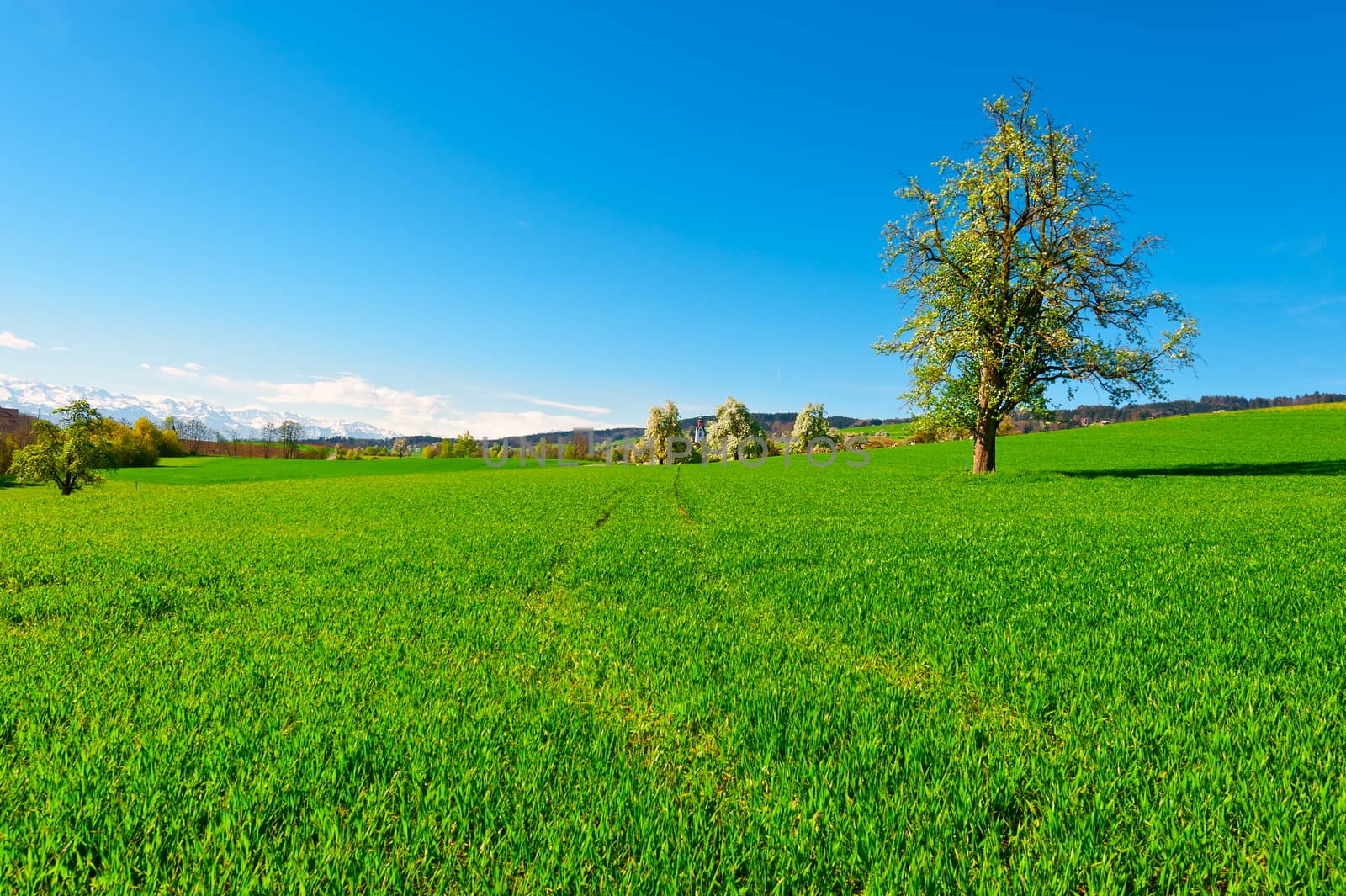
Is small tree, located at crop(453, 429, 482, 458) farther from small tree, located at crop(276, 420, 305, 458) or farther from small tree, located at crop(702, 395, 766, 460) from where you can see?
small tree, located at crop(702, 395, 766, 460)

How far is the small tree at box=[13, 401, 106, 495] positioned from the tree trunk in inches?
2196

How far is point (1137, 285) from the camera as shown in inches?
1010

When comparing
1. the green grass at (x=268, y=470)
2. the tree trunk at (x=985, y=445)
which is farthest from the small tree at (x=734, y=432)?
the tree trunk at (x=985, y=445)

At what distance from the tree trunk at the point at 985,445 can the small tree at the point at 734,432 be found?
6316cm

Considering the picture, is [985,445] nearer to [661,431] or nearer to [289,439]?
[661,431]

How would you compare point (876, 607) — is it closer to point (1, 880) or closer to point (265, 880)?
point (265, 880)

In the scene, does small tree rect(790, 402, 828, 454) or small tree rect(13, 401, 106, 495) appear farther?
small tree rect(790, 402, 828, 454)

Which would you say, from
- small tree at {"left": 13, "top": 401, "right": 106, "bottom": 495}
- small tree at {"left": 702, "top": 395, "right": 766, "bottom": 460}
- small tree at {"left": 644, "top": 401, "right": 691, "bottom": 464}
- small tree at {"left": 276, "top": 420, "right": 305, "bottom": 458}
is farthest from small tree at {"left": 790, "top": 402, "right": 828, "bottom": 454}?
small tree at {"left": 276, "top": 420, "right": 305, "bottom": 458}

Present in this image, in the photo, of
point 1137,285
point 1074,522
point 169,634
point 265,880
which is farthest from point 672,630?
point 1137,285

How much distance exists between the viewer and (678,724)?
386cm

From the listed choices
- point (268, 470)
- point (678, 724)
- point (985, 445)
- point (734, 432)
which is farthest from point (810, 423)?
point (678, 724)

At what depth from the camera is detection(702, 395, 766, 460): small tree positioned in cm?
9362

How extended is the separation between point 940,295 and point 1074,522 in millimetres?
17440

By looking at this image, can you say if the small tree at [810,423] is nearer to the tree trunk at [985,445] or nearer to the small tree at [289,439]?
the tree trunk at [985,445]
